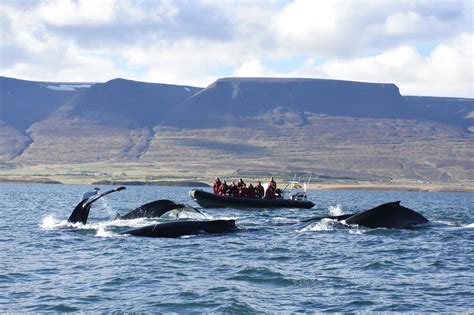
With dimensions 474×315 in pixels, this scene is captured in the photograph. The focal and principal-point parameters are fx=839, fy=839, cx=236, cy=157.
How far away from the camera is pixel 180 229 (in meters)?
32.8

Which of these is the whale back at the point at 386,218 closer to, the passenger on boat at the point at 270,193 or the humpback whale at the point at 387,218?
the humpback whale at the point at 387,218

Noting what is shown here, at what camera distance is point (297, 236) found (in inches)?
1368

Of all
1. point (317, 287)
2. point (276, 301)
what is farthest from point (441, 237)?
point (276, 301)

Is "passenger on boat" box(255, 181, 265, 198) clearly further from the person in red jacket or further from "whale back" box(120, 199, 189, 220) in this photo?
"whale back" box(120, 199, 189, 220)

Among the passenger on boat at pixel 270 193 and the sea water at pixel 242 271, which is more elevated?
the passenger on boat at pixel 270 193

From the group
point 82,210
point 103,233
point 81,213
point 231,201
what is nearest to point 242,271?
point 103,233

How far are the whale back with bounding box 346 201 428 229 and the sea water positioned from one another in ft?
2.14

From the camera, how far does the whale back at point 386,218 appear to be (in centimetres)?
3606

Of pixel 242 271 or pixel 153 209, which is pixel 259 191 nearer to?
pixel 153 209

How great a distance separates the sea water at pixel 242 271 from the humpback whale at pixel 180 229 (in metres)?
0.61

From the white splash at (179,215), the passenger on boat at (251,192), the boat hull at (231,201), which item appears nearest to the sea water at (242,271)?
the white splash at (179,215)

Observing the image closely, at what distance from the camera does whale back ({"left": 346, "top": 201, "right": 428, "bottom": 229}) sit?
36.1 m

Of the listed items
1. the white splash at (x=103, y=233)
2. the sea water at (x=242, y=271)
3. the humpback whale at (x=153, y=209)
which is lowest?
the sea water at (x=242, y=271)

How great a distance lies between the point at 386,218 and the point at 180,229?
937 cm
